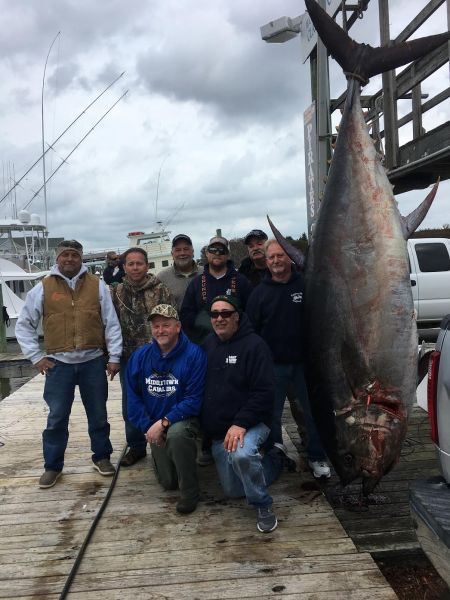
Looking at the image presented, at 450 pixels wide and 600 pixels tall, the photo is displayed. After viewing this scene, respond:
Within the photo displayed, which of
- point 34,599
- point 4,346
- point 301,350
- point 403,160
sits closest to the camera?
point 34,599

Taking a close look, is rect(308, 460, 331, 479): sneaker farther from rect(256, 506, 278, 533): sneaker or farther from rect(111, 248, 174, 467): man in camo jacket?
rect(111, 248, 174, 467): man in camo jacket

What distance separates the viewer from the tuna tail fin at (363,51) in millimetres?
3168

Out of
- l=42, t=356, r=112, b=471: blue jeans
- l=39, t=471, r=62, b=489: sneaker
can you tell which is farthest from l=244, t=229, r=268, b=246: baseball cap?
l=39, t=471, r=62, b=489: sneaker

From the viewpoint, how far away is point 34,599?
7.47 feet

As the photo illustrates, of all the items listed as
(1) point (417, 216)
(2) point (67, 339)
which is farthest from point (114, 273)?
(1) point (417, 216)

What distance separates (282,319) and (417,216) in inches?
40.1

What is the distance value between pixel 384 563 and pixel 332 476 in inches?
36.5

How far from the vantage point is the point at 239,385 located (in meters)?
2.97

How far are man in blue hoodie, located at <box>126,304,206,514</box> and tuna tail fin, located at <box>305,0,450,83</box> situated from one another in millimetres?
1912

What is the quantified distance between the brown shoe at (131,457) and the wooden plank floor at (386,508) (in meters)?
1.27

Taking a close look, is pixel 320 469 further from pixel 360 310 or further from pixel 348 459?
pixel 360 310

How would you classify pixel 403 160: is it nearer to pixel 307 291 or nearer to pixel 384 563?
pixel 307 291

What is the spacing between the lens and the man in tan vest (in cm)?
345

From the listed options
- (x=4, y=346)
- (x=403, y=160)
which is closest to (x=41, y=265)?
(x=4, y=346)
